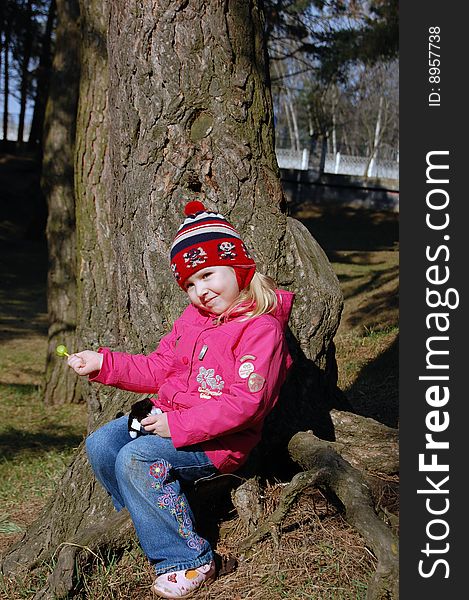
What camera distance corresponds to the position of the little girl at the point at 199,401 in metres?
2.99

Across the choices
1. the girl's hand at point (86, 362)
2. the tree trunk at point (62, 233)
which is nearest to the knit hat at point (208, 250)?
the girl's hand at point (86, 362)

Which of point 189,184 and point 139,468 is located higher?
point 189,184

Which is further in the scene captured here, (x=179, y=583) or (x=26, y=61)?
(x=26, y=61)

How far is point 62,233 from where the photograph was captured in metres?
8.15

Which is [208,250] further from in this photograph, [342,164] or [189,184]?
[342,164]

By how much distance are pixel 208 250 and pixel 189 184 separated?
73 centimetres

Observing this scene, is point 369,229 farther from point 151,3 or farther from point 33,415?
point 151,3

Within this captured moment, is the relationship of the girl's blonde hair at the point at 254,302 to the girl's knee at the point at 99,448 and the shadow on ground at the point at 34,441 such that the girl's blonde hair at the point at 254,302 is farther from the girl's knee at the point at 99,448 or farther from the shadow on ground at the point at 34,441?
the shadow on ground at the point at 34,441

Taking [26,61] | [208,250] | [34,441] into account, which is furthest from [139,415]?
[26,61]

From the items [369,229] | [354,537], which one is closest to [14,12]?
[369,229]

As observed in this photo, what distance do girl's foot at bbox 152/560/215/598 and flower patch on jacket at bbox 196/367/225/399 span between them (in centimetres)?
66

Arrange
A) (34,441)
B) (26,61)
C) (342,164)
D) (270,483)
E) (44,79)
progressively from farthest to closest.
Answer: (342,164)
(26,61)
(44,79)
(34,441)
(270,483)

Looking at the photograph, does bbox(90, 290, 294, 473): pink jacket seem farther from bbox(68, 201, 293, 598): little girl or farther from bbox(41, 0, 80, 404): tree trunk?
bbox(41, 0, 80, 404): tree trunk

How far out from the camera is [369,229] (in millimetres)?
24422
